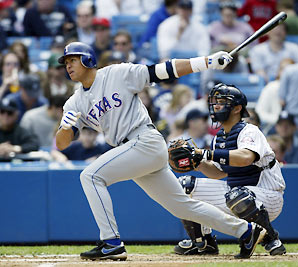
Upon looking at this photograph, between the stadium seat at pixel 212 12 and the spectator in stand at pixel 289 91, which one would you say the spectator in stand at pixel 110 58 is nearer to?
the spectator in stand at pixel 289 91

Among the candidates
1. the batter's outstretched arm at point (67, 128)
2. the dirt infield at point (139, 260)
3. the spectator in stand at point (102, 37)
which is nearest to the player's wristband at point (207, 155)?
the dirt infield at point (139, 260)

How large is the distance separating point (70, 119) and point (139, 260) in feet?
4.01

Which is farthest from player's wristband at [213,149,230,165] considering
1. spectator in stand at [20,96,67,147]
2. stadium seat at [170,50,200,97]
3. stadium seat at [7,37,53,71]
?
stadium seat at [7,37,53,71]

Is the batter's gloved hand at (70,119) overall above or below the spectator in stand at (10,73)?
below

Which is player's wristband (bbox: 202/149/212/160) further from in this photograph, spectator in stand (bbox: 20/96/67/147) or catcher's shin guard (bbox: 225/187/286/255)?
spectator in stand (bbox: 20/96/67/147)

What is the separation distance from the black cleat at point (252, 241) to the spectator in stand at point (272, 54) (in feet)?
17.8

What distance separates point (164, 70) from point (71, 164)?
2570 millimetres

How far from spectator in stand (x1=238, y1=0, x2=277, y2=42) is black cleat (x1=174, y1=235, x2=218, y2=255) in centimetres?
653

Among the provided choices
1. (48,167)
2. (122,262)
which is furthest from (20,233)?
(122,262)

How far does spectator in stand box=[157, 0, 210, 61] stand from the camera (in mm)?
10922

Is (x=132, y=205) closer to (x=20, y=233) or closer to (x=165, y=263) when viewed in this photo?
(x=20, y=233)

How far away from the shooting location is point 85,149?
324 inches

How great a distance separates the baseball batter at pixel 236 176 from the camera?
5.54 metres

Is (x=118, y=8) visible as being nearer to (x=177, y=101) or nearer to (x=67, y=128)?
(x=177, y=101)
